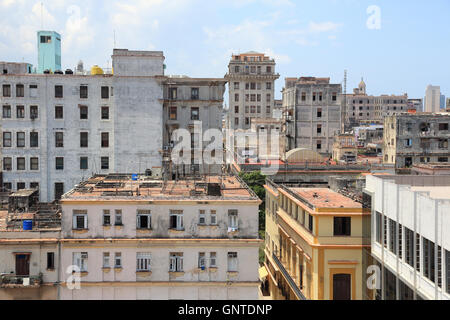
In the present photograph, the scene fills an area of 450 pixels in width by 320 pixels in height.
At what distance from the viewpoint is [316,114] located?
103000 mm

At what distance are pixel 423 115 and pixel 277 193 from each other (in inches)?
1597

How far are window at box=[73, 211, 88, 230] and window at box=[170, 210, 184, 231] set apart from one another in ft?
19.5

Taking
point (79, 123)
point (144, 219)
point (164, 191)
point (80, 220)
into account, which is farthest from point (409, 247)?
point (79, 123)

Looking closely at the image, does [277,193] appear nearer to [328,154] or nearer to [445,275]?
[445,275]

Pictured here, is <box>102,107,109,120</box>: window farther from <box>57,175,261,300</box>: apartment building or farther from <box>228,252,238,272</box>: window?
<box>228,252,238,272</box>: window

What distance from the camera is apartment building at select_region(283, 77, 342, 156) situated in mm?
102312

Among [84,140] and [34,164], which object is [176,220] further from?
[34,164]

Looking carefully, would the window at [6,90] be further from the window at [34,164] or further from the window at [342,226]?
the window at [342,226]

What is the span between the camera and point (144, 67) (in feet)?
195

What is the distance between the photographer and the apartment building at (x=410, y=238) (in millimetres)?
22094

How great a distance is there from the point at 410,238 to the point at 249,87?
98.7m

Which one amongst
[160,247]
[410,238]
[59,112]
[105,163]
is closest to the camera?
[410,238]

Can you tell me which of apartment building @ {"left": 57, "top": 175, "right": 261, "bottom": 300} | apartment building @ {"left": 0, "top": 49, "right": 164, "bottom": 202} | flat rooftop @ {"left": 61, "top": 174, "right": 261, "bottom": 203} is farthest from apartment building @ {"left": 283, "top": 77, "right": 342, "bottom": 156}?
apartment building @ {"left": 57, "top": 175, "right": 261, "bottom": 300}

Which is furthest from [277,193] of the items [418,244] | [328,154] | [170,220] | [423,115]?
[328,154]
